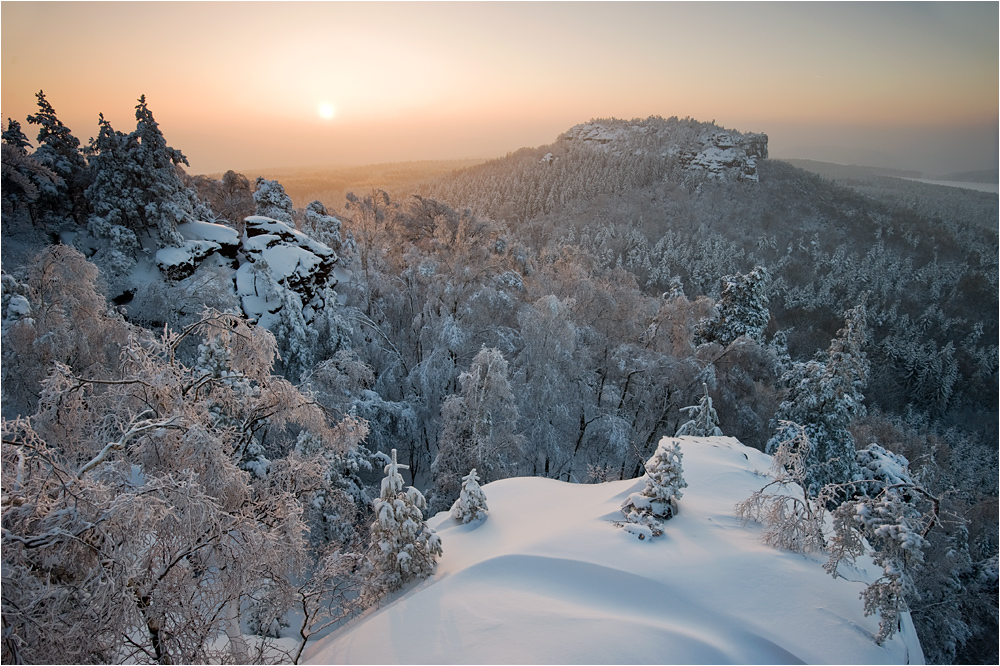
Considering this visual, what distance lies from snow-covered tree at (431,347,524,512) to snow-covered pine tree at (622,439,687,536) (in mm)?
5625

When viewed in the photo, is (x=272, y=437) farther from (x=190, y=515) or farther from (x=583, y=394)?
(x=583, y=394)

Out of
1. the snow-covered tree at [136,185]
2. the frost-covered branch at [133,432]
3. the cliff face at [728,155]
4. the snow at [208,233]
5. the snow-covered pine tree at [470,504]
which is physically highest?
the cliff face at [728,155]

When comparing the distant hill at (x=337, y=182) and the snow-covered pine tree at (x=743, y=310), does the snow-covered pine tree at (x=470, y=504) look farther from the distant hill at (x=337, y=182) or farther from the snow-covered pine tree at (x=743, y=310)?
the distant hill at (x=337, y=182)

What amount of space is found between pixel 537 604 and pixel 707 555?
2.85 m

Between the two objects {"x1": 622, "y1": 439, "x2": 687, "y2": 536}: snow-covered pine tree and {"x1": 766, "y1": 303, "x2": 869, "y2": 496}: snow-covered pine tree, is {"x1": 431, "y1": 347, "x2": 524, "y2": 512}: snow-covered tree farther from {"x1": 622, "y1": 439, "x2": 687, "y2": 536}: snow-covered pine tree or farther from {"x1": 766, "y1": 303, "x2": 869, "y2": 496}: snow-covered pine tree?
{"x1": 766, "y1": 303, "x2": 869, "y2": 496}: snow-covered pine tree

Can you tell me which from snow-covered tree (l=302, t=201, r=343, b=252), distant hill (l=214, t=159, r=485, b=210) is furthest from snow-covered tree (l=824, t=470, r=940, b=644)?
distant hill (l=214, t=159, r=485, b=210)

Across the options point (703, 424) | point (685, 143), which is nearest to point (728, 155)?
point (685, 143)

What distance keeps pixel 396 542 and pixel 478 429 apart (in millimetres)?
6136

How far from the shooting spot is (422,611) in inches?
249

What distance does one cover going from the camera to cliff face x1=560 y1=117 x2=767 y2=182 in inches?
4195

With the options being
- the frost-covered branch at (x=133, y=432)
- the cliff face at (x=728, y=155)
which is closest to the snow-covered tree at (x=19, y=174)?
the frost-covered branch at (x=133, y=432)

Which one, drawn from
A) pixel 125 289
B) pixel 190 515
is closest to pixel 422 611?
pixel 190 515

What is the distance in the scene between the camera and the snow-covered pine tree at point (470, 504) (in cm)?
922

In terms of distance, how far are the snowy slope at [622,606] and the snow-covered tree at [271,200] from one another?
72.5 ft
